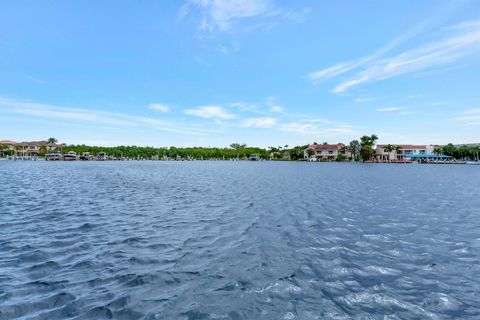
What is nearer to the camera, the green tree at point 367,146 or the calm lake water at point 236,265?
the calm lake water at point 236,265

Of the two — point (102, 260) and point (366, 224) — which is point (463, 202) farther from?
point (102, 260)

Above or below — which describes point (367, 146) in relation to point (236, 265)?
above

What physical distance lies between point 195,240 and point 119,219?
789 cm

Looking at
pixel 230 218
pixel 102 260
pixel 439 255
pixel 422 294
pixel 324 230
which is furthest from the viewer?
pixel 230 218

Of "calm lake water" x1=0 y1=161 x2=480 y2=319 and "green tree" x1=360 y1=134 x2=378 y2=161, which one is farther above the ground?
"green tree" x1=360 y1=134 x2=378 y2=161

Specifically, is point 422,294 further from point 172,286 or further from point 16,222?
point 16,222

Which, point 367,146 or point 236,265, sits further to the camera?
point 367,146

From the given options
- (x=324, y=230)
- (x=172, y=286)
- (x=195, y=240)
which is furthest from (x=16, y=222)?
(x=324, y=230)

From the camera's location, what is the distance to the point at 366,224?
19.8m

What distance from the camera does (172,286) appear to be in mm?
9797

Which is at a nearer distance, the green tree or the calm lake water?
the calm lake water

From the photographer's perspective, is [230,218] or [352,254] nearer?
[352,254]

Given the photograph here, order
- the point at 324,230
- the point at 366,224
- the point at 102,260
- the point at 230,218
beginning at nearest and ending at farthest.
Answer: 1. the point at 102,260
2. the point at 324,230
3. the point at 366,224
4. the point at 230,218

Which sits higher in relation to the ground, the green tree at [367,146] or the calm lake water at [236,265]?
the green tree at [367,146]
